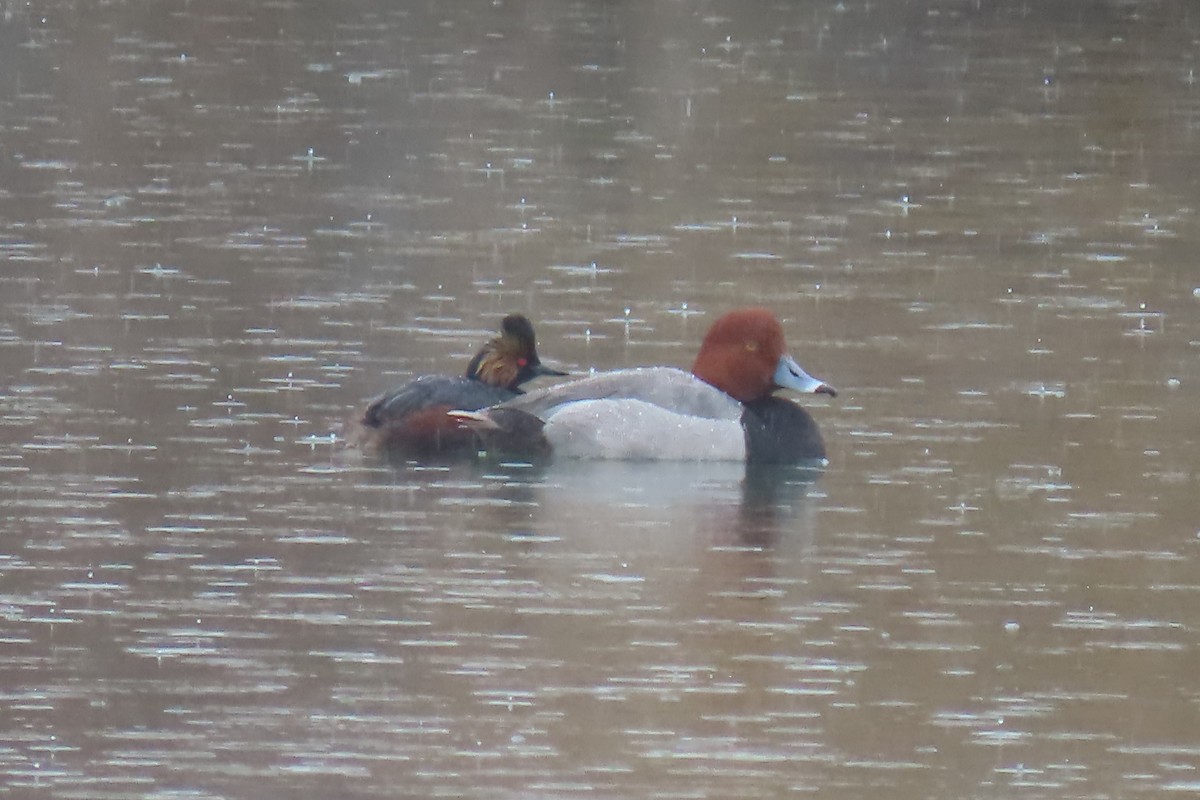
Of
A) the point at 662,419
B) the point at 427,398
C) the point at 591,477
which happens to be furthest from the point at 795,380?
the point at 427,398

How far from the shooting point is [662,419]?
1162 centimetres

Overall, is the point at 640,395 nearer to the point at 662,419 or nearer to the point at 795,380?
the point at 662,419

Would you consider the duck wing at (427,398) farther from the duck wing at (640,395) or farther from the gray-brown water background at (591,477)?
the gray-brown water background at (591,477)

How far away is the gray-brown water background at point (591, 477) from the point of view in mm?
7723

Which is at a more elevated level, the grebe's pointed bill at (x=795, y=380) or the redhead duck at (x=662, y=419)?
the grebe's pointed bill at (x=795, y=380)

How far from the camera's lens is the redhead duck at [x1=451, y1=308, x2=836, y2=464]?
11562 mm

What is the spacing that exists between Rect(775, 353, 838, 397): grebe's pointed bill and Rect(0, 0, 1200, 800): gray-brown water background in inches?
12.8

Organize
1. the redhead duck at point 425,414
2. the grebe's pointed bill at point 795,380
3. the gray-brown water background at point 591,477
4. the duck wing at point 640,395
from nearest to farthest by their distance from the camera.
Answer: the gray-brown water background at point 591,477 < the redhead duck at point 425,414 < the duck wing at point 640,395 < the grebe's pointed bill at point 795,380

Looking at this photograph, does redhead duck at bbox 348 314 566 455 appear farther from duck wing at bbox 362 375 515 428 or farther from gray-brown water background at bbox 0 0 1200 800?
gray-brown water background at bbox 0 0 1200 800

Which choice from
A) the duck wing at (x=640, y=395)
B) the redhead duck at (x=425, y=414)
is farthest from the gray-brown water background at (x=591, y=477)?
the duck wing at (x=640, y=395)

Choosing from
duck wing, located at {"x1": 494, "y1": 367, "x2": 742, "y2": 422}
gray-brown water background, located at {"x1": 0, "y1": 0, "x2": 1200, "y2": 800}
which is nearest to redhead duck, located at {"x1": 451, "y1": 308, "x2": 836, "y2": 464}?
duck wing, located at {"x1": 494, "y1": 367, "x2": 742, "y2": 422}

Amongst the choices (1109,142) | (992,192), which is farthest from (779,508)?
(1109,142)

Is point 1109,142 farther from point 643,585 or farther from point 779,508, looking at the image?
point 643,585

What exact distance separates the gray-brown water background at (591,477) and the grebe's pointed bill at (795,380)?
33cm
